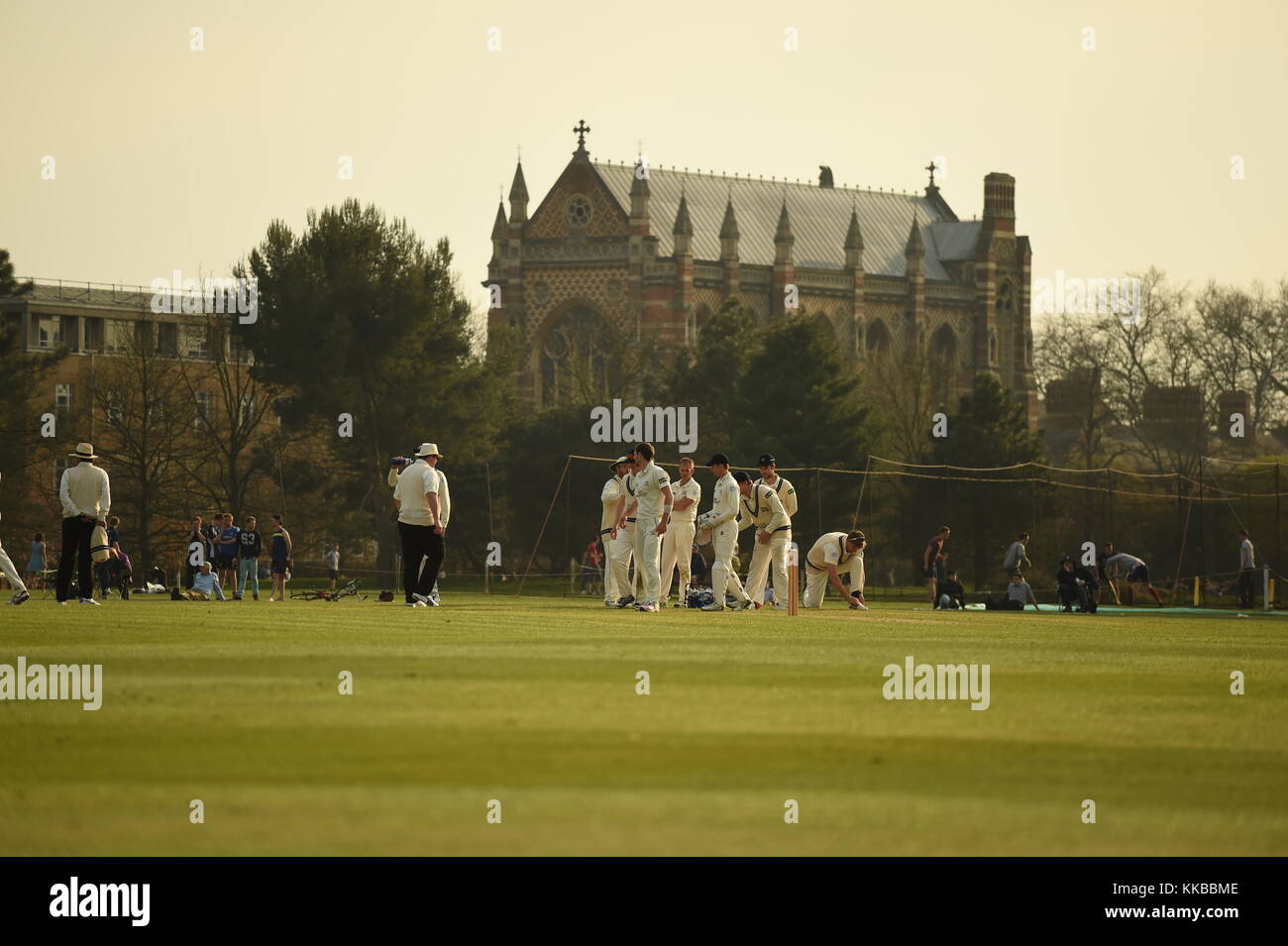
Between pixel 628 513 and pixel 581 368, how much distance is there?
56655 millimetres

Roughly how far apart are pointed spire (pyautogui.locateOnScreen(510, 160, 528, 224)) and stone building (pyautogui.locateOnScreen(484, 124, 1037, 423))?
114mm

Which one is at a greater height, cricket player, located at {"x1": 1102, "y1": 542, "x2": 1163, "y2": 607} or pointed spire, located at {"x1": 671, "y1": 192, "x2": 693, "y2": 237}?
pointed spire, located at {"x1": 671, "y1": 192, "x2": 693, "y2": 237}

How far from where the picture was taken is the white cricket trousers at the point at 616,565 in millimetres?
30781

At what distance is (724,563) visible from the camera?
1160 inches

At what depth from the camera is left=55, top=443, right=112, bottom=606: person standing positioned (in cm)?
2536

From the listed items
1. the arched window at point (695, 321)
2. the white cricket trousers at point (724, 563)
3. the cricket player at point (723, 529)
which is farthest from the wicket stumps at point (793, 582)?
the arched window at point (695, 321)

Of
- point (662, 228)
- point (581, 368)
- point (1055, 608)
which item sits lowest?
point (1055, 608)

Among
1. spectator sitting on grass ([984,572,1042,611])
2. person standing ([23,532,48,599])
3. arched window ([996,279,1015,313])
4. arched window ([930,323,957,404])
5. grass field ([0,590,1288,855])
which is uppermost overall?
arched window ([996,279,1015,313])

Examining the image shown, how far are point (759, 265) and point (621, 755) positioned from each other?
358 feet

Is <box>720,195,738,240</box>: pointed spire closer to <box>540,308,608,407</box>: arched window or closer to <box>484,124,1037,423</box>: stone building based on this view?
<box>484,124,1037,423</box>: stone building

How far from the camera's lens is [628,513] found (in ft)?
98.7

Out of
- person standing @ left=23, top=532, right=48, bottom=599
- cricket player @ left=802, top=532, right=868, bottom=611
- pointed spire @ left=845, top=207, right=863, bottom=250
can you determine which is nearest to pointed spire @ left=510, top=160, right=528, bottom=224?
pointed spire @ left=845, top=207, right=863, bottom=250
